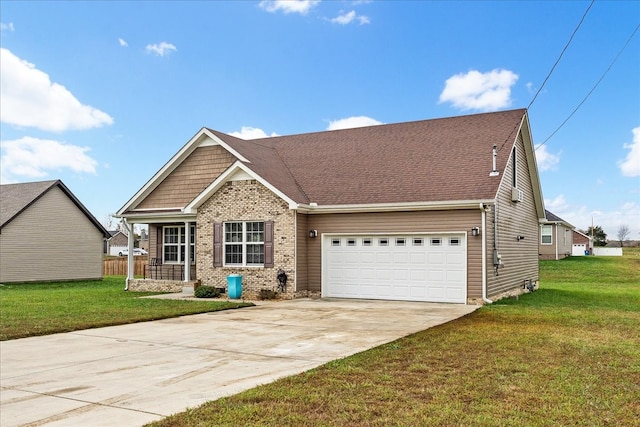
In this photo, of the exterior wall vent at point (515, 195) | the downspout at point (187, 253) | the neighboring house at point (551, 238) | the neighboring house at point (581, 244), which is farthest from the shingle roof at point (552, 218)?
the downspout at point (187, 253)

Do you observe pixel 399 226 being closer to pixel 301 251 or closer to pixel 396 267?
pixel 396 267

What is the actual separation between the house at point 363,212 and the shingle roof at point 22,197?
31.4 ft

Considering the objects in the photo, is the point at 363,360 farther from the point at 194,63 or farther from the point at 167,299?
the point at 194,63

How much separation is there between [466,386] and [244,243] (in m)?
13.2

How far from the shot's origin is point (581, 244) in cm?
6150

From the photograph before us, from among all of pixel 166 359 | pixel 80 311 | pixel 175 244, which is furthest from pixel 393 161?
pixel 166 359

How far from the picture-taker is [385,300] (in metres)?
17.6

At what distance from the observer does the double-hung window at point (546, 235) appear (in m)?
43.4

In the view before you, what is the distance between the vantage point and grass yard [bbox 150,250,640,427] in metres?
5.20

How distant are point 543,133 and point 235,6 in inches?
482

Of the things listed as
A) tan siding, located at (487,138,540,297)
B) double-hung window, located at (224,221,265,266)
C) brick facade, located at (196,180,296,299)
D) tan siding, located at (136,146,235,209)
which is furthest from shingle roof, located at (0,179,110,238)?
tan siding, located at (487,138,540,297)

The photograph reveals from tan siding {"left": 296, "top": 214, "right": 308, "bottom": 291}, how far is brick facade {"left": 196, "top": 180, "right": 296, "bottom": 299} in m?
0.26

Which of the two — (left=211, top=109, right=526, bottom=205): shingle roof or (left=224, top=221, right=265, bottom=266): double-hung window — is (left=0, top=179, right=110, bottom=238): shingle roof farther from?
(left=224, top=221, right=265, bottom=266): double-hung window

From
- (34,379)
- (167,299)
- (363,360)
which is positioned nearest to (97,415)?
(34,379)
